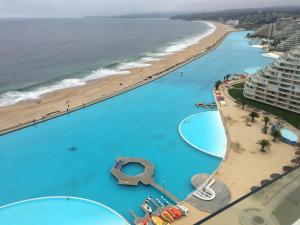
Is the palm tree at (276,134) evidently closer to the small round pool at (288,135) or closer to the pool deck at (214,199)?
the small round pool at (288,135)

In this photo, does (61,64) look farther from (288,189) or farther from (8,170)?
(288,189)

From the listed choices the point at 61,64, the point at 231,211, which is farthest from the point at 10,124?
the point at 61,64

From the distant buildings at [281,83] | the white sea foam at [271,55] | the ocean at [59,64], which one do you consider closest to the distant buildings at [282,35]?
the white sea foam at [271,55]

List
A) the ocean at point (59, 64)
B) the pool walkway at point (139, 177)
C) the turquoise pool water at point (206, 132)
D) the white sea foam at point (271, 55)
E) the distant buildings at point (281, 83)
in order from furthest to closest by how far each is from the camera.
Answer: the white sea foam at point (271, 55)
the ocean at point (59, 64)
the distant buildings at point (281, 83)
the turquoise pool water at point (206, 132)
the pool walkway at point (139, 177)

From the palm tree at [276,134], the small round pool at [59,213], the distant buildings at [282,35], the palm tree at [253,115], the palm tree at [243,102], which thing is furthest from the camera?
the distant buildings at [282,35]

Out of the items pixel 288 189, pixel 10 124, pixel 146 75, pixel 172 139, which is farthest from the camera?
pixel 146 75

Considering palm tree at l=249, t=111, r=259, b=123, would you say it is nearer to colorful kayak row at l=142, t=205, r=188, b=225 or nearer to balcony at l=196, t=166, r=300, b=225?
balcony at l=196, t=166, r=300, b=225
